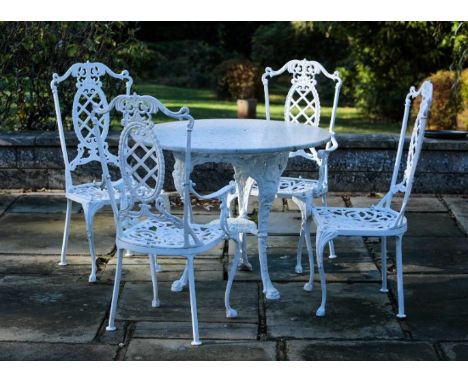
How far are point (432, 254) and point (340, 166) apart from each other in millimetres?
1918

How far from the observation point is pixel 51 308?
15.0 feet

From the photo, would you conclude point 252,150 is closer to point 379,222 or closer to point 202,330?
point 379,222

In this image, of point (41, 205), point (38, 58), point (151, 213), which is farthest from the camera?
point (38, 58)

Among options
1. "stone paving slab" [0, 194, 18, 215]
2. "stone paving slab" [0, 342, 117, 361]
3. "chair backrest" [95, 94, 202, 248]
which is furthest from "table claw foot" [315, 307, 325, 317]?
"stone paving slab" [0, 194, 18, 215]

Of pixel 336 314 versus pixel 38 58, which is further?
pixel 38 58

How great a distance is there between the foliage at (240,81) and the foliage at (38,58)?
6998mm

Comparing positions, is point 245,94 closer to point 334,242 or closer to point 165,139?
point 334,242

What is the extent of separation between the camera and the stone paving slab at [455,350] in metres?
3.87

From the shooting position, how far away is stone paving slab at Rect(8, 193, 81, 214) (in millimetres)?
6746

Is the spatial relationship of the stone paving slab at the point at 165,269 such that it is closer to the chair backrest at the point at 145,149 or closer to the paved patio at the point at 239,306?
the paved patio at the point at 239,306

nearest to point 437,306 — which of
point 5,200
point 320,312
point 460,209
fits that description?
point 320,312

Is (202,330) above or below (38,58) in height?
below

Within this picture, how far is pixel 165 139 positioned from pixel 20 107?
12.8 feet

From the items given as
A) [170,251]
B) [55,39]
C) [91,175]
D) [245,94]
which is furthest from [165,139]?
[245,94]
